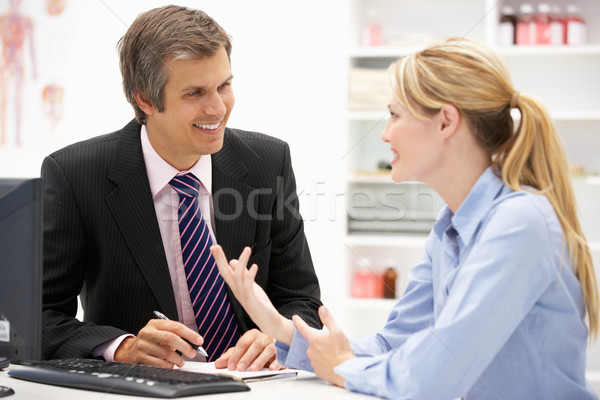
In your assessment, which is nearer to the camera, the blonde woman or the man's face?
the blonde woman

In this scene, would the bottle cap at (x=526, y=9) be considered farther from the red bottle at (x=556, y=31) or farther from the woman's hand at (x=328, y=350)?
the woman's hand at (x=328, y=350)

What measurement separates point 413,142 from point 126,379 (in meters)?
0.71

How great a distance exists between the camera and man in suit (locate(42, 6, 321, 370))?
1.72 meters

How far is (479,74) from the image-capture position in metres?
1.29

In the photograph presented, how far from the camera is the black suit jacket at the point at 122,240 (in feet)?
5.60

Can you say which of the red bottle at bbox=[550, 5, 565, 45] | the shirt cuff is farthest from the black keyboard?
the red bottle at bbox=[550, 5, 565, 45]

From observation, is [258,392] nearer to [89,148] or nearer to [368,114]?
[89,148]

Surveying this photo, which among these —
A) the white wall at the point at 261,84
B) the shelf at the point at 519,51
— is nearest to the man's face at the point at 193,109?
the shelf at the point at 519,51

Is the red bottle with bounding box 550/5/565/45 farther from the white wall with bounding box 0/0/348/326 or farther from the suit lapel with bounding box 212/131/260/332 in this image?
the suit lapel with bounding box 212/131/260/332

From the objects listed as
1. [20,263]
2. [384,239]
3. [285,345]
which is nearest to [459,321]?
[285,345]

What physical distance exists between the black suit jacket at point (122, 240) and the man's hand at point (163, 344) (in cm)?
12

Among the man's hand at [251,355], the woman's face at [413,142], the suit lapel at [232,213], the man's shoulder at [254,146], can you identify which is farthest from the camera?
the man's shoulder at [254,146]

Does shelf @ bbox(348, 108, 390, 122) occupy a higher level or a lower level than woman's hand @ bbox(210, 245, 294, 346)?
higher

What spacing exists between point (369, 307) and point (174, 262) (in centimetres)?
194
